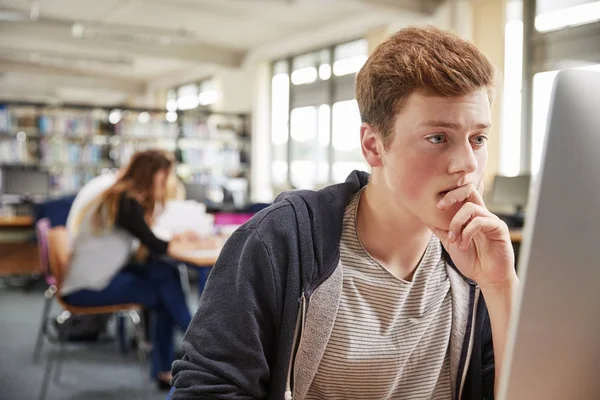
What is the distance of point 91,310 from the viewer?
122 inches

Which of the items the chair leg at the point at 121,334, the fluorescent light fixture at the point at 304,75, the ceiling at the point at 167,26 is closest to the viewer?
the chair leg at the point at 121,334

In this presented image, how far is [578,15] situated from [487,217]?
5.37 m

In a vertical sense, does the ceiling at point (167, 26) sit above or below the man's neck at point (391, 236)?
above

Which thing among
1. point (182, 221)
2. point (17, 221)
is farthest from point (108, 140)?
point (182, 221)

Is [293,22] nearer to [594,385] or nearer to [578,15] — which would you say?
[578,15]

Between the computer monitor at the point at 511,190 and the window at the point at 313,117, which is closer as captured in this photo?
the computer monitor at the point at 511,190

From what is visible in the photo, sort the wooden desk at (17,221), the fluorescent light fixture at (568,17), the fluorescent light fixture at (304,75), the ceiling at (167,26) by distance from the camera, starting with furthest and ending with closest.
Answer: the fluorescent light fixture at (304,75)
the ceiling at (167,26)
the wooden desk at (17,221)
the fluorescent light fixture at (568,17)

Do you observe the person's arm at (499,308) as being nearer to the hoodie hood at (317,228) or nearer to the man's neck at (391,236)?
the man's neck at (391,236)

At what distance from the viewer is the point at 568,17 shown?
561 cm

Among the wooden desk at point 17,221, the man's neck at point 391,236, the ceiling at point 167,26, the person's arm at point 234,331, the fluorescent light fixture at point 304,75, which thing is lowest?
the wooden desk at point 17,221

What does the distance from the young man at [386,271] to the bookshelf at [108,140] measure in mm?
6095

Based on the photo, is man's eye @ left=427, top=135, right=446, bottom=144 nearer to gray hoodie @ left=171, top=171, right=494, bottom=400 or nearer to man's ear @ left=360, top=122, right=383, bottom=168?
man's ear @ left=360, top=122, right=383, bottom=168

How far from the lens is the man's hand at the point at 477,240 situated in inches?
33.2

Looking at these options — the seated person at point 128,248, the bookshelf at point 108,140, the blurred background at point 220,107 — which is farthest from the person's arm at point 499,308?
the bookshelf at point 108,140
